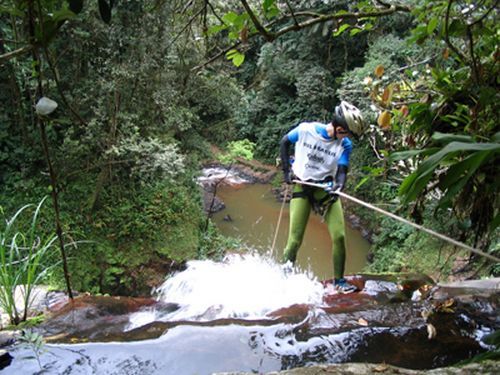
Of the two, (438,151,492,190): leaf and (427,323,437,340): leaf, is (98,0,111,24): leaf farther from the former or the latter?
(427,323,437,340): leaf

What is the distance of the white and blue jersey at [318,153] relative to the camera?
431cm

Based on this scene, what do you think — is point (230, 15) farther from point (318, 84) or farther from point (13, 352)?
point (318, 84)

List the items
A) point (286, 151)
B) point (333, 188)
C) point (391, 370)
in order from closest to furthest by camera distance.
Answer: point (391, 370)
point (333, 188)
point (286, 151)

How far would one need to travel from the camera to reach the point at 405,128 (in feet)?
9.49

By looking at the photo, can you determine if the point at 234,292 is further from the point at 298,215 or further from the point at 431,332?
the point at 431,332

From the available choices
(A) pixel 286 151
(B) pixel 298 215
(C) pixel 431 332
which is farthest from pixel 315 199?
(C) pixel 431 332

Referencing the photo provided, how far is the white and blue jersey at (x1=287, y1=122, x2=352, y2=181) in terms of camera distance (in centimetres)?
431

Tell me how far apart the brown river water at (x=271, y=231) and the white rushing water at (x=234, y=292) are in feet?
11.9

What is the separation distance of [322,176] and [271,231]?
24.1 ft

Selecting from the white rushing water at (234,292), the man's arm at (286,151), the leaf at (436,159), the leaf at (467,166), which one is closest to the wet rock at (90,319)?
the white rushing water at (234,292)

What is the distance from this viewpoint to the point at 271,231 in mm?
11586

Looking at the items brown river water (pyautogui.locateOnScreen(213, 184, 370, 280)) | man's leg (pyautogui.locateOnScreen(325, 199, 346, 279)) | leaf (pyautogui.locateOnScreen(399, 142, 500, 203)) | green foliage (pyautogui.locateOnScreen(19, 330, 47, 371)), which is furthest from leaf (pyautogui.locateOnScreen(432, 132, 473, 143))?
brown river water (pyautogui.locateOnScreen(213, 184, 370, 280))

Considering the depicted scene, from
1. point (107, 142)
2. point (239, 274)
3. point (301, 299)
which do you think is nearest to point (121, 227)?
point (107, 142)

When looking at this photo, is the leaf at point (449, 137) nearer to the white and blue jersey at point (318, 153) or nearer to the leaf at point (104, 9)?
the leaf at point (104, 9)
